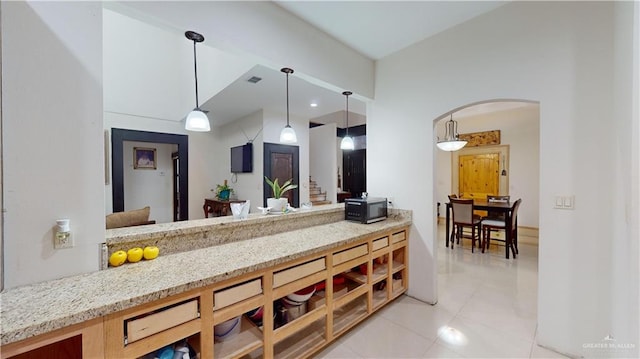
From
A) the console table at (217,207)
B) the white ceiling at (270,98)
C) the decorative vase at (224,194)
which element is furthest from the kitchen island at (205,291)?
the decorative vase at (224,194)

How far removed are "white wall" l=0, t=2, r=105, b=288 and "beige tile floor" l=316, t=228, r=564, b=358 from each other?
5.81ft

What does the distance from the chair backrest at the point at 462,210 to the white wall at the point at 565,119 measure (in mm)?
2415

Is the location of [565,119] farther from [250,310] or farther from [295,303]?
[250,310]

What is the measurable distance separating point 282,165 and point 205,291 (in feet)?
13.8

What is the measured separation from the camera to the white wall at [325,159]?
678 cm

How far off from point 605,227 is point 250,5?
3071mm

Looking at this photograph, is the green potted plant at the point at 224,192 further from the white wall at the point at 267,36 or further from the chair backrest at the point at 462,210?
the chair backrest at the point at 462,210

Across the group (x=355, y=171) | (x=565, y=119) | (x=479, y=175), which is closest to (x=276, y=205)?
(x=565, y=119)

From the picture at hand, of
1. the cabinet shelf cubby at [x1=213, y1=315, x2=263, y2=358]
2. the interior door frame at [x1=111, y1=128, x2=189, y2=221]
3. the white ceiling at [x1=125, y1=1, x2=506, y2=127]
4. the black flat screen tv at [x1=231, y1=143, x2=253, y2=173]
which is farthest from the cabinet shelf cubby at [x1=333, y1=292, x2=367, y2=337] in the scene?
the interior door frame at [x1=111, y1=128, x2=189, y2=221]

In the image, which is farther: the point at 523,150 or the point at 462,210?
the point at 523,150

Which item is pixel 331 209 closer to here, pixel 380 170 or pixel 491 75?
pixel 380 170

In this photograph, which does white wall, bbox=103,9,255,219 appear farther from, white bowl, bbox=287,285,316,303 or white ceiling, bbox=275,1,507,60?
white bowl, bbox=287,285,316,303

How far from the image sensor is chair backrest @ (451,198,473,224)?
4277 mm

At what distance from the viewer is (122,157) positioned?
4.93m
